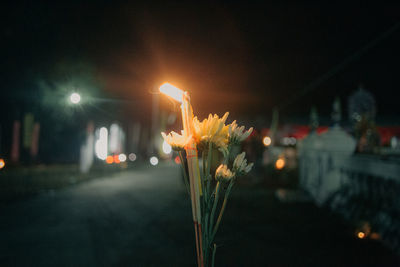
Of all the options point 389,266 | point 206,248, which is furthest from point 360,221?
point 206,248

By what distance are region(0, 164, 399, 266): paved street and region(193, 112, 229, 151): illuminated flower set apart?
9.86ft

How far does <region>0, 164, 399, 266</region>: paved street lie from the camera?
5.43m

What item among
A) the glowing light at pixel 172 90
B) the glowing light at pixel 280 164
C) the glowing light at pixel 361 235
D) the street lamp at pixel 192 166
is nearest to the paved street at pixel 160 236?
the glowing light at pixel 361 235

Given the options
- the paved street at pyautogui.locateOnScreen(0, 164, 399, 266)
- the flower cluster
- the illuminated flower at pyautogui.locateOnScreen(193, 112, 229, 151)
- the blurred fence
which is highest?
the illuminated flower at pyautogui.locateOnScreen(193, 112, 229, 151)

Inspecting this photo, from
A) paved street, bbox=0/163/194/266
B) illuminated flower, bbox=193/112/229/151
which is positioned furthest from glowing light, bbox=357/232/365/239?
illuminated flower, bbox=193/112/229/151

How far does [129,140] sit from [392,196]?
4442 centimetres

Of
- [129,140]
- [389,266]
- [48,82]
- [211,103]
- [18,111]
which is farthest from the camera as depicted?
[129,140]

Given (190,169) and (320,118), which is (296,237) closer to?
(190,169)

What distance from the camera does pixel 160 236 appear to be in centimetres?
691

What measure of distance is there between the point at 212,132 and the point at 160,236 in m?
4.68

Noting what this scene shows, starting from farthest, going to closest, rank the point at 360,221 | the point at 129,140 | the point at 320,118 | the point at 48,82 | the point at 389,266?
the point at 129,140
the point at 320,118
the point at 48,82
the point at 360,221
the point at 389,266

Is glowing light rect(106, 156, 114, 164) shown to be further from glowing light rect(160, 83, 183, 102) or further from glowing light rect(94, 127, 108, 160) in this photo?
glowing light rect(160, 83, 183, 102)

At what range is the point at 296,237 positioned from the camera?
6.93 meters

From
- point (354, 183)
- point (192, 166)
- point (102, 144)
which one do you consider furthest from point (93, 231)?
point (102, 144)
